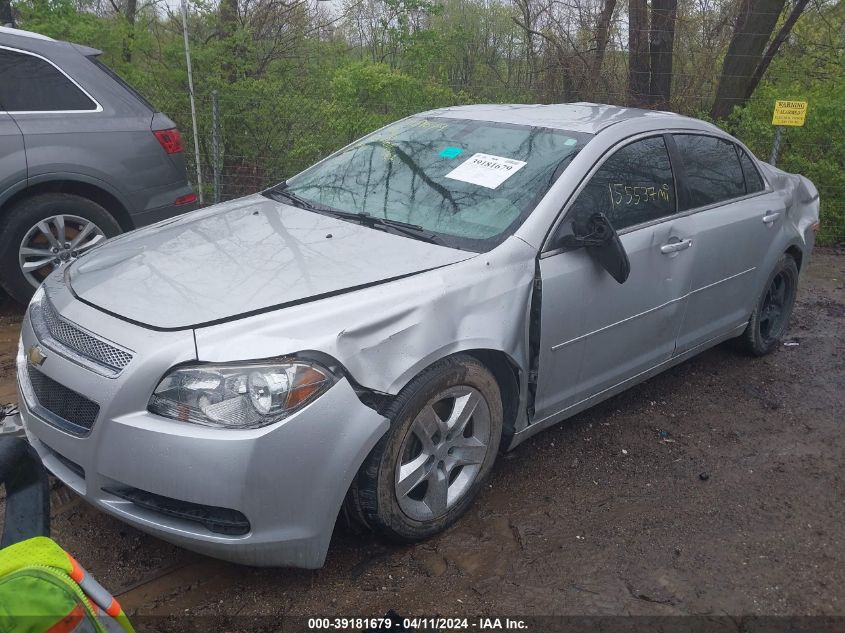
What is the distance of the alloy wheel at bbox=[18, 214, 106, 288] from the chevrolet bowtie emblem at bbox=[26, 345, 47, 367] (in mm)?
2354

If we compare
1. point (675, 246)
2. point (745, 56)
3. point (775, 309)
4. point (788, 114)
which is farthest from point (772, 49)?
point (675, 246)

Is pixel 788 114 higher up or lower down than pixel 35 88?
lower down

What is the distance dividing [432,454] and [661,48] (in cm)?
847

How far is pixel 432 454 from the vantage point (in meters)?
3.06

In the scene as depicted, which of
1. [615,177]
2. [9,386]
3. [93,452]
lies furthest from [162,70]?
[93,452]

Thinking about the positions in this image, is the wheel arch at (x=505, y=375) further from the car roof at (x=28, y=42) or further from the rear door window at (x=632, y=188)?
the car roof at (x=28, y=42)

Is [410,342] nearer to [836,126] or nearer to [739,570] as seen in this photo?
[739,570]

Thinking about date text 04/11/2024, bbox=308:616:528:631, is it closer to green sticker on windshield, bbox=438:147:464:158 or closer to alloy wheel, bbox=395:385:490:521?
alloy wheel, bbox=395:385:490:521

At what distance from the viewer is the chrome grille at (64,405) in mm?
2666

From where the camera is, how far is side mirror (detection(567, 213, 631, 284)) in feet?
11.2

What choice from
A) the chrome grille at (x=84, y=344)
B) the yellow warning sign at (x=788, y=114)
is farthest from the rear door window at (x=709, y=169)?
the yellow warning sign at (x=788, y=114)

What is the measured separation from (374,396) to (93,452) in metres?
0.95

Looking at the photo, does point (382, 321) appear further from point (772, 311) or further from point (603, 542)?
point (772, 311)

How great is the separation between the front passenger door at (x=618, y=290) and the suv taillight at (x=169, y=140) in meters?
3.36
